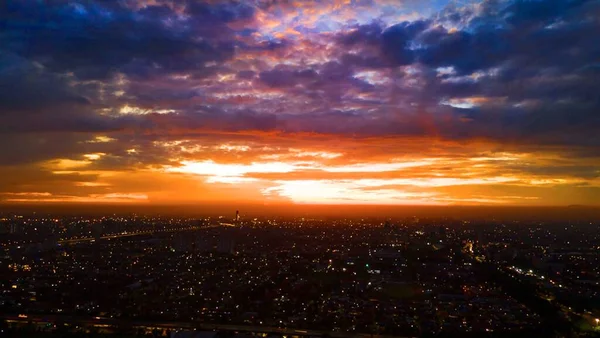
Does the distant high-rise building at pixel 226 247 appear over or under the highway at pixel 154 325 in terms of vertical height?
over

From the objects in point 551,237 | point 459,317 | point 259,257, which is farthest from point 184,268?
point 551,237

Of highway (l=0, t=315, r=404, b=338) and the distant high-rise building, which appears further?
the distant high-rise building

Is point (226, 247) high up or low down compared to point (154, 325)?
up

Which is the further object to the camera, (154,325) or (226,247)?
(226,247)

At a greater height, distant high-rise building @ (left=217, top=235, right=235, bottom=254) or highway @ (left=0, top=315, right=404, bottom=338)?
distant high-rise building @ (left=217, top=235, right=235, bottom=254)

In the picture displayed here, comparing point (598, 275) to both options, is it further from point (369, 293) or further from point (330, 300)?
point (330, 300)

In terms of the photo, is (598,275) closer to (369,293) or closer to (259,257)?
(369,293)

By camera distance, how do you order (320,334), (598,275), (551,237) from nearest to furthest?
(320,334)
(598,275)
(551,237)

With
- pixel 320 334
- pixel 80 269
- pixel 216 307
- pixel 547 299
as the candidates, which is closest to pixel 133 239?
pixel 80 269

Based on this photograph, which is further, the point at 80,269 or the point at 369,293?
the point at 80,269

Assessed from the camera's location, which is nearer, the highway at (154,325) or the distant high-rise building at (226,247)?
the highway at (154,325)

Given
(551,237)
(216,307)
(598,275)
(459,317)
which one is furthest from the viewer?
(551,237)
